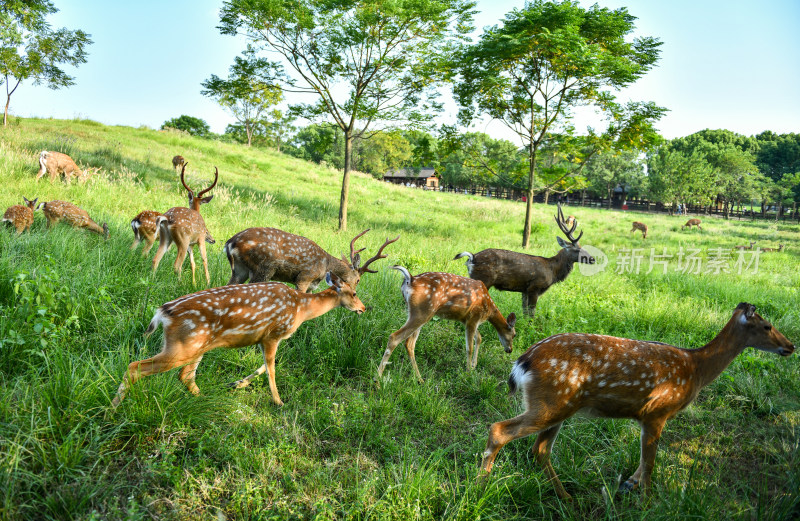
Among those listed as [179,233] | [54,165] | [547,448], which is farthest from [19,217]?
[547,448]

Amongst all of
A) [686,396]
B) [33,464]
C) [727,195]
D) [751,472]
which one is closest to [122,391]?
[33,464]

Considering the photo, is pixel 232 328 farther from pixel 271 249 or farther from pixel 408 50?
pixel 408 50

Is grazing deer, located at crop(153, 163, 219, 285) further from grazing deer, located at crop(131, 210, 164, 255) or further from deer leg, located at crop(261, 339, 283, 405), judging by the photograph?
deer leg, located at crop(261, 339, 283, 405)

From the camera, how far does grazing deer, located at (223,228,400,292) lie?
17.8 feet

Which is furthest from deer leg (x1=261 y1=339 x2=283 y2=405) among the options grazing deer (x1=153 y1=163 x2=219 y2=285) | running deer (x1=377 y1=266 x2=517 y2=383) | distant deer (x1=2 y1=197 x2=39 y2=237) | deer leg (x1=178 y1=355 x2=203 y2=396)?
distant deer (x1=2 y1=197 x2=39 y2=237)

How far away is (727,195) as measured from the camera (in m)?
48.7

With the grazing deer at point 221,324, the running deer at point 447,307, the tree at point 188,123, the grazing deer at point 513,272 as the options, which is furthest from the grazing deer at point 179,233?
the tree at point 188,123

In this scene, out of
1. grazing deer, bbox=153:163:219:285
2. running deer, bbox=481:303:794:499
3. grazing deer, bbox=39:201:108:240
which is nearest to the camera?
running deer, bbox=481:303:794:499

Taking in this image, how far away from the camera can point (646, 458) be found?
3.07m

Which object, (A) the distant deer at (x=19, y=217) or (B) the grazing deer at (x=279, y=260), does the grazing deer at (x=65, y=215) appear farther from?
(B) the grazing deer at (x=279, y=260)

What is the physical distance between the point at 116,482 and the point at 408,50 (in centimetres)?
1146

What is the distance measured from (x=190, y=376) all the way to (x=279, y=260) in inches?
91.9

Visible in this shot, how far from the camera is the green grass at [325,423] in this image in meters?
2.53

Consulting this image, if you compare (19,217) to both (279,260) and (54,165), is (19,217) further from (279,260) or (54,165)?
(54,165)
